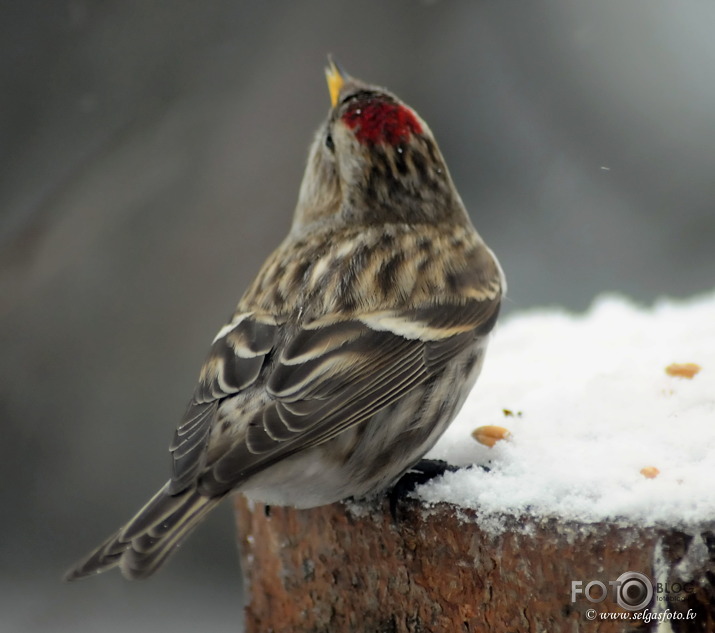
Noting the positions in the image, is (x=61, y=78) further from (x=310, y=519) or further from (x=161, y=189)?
(x=310, y=519)

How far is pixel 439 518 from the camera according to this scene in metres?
2.04

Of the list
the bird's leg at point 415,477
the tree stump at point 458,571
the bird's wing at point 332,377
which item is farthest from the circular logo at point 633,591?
the bird's wing at point 332,377

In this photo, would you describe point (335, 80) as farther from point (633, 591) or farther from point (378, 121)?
point (633, 591)

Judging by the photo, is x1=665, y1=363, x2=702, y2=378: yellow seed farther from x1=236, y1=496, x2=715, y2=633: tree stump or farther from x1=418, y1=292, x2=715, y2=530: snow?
x1=236, y1=496, x2=715, y2=633: tree stump

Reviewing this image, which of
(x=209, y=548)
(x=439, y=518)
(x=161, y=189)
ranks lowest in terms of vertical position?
(x=439, y=518)

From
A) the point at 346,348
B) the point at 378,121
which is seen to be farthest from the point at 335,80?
the point at 346,348

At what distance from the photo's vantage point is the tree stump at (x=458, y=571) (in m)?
1.76

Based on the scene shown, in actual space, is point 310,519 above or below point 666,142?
below

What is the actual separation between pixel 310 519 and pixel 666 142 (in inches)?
185

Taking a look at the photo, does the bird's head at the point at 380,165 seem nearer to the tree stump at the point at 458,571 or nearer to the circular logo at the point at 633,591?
the tree stump at the point at 458,571

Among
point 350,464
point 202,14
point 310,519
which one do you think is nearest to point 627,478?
point 350,464

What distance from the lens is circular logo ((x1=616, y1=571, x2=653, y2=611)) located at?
5.80 ft

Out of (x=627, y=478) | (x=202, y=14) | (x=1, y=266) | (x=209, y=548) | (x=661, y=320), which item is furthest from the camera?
(x=202, y=14)

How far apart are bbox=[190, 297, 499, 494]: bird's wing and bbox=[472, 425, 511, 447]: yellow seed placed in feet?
0.69
